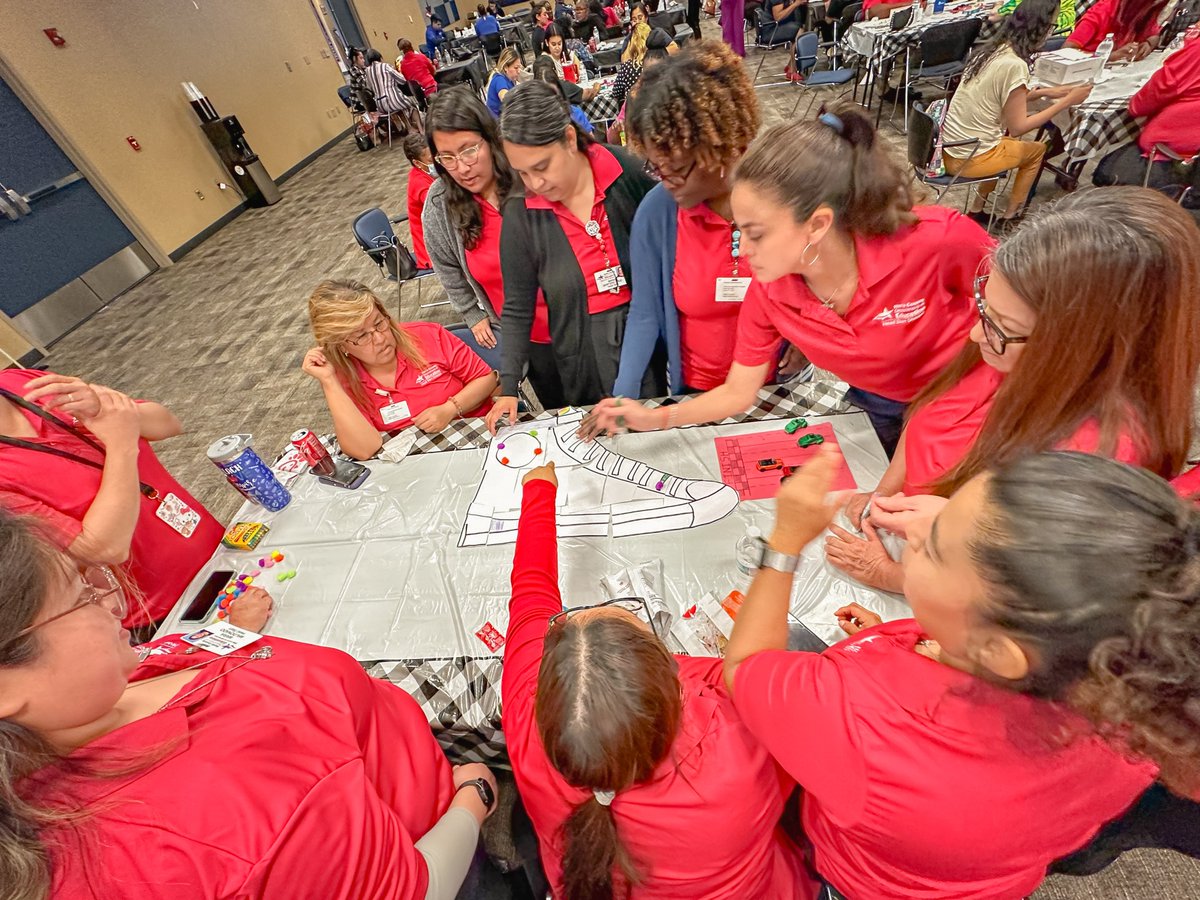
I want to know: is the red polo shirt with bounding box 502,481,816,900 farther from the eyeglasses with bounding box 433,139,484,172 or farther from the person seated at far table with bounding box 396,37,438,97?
the person seated at far table with bounding box 396,37,438,97

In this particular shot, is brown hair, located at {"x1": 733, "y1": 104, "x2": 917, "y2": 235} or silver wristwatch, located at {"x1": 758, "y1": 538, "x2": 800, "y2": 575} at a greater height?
brown hair, located at {"x1": 733, "y1": 104, "x2": 917, "y2": 235}

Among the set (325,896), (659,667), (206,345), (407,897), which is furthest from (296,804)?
(206,345)

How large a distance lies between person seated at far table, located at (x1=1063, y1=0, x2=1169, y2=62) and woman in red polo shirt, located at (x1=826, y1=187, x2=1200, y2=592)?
4.15 meters

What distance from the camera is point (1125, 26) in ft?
11.6

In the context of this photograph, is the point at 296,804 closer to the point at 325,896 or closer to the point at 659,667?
the point at 325,896

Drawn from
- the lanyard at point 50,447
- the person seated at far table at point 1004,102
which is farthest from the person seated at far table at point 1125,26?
the lanyard at point 50,447

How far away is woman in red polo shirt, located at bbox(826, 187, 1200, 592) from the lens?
814mm

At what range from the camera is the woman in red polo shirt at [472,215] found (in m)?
1.83

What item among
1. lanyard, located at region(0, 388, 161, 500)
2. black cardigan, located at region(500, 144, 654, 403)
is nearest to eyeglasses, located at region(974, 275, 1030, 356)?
black cardigan, located at region(500, 144, 654, 403)

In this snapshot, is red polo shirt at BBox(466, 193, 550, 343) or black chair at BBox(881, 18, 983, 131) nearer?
red polo shirt at BBox(466, 193, 550, 343)

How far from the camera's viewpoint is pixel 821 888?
1025 millimetres

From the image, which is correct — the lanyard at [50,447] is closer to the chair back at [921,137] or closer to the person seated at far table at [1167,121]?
the chair back at [921,137]

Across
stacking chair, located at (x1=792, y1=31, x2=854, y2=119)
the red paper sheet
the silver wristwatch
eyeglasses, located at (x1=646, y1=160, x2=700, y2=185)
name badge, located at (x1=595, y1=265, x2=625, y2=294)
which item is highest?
eyeglasses, located at (x1=646, y1=160, x2=700, y2=185)

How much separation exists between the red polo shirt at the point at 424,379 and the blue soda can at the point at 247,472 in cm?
40
